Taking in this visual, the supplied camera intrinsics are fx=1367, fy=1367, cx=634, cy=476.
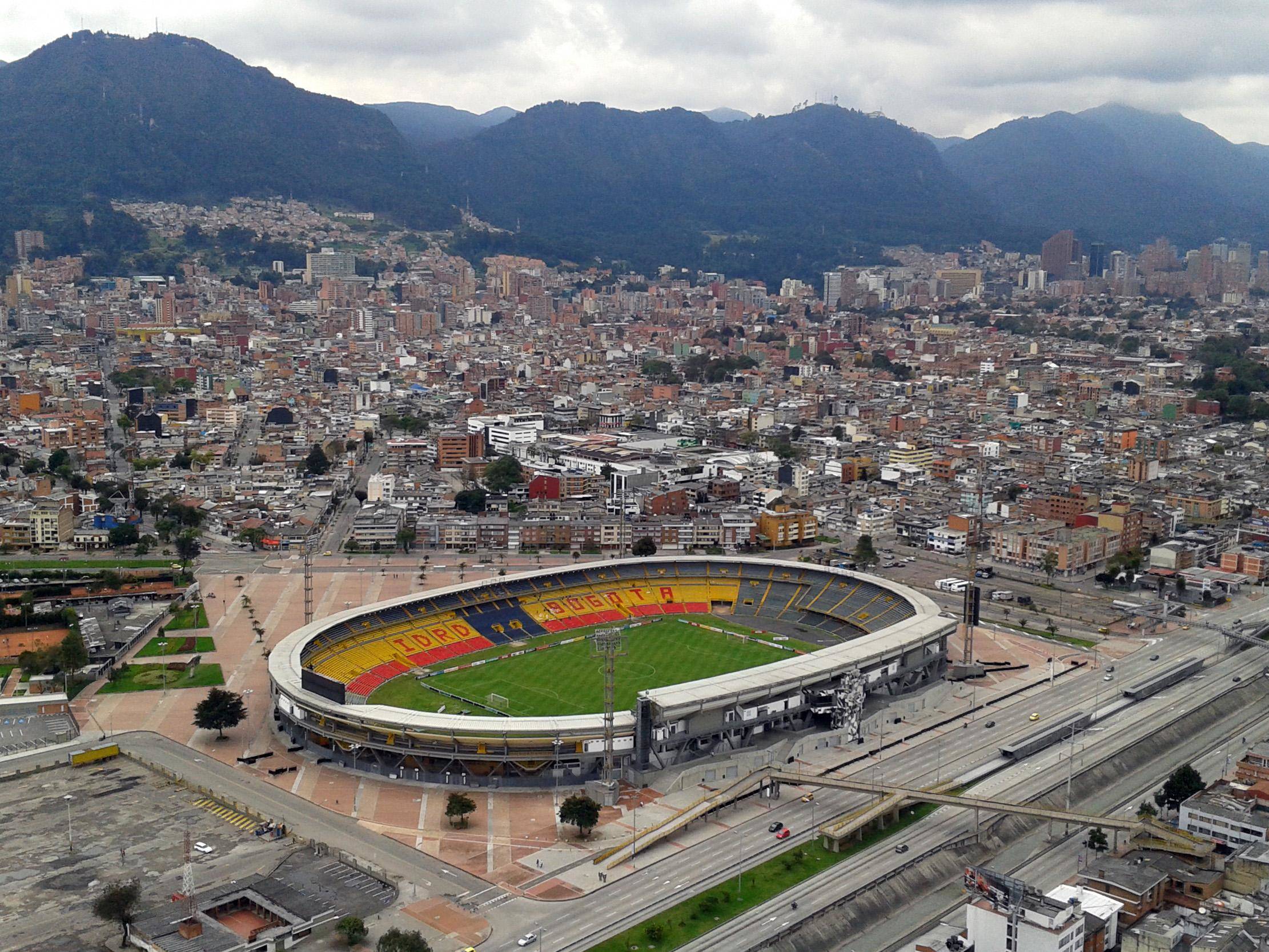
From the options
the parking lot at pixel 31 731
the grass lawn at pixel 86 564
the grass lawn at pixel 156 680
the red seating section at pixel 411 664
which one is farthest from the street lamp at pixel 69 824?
the grass lawn at pixel 86 564

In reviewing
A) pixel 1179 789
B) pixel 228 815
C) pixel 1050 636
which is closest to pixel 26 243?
pixel 1050 636

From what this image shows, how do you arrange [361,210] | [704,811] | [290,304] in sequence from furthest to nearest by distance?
[361,210] < [290,304] < [704,811]

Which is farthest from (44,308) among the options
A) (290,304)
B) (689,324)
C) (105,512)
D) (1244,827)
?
(1244,827)

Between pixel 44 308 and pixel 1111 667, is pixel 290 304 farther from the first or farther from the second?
Answer: pixel 1111 667

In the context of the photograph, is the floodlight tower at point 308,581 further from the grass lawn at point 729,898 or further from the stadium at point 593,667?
the grass lawn at point 729,898

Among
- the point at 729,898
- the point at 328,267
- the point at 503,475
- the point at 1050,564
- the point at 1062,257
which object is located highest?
the point at 1062,257

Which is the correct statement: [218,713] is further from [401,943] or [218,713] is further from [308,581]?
[308,581]
